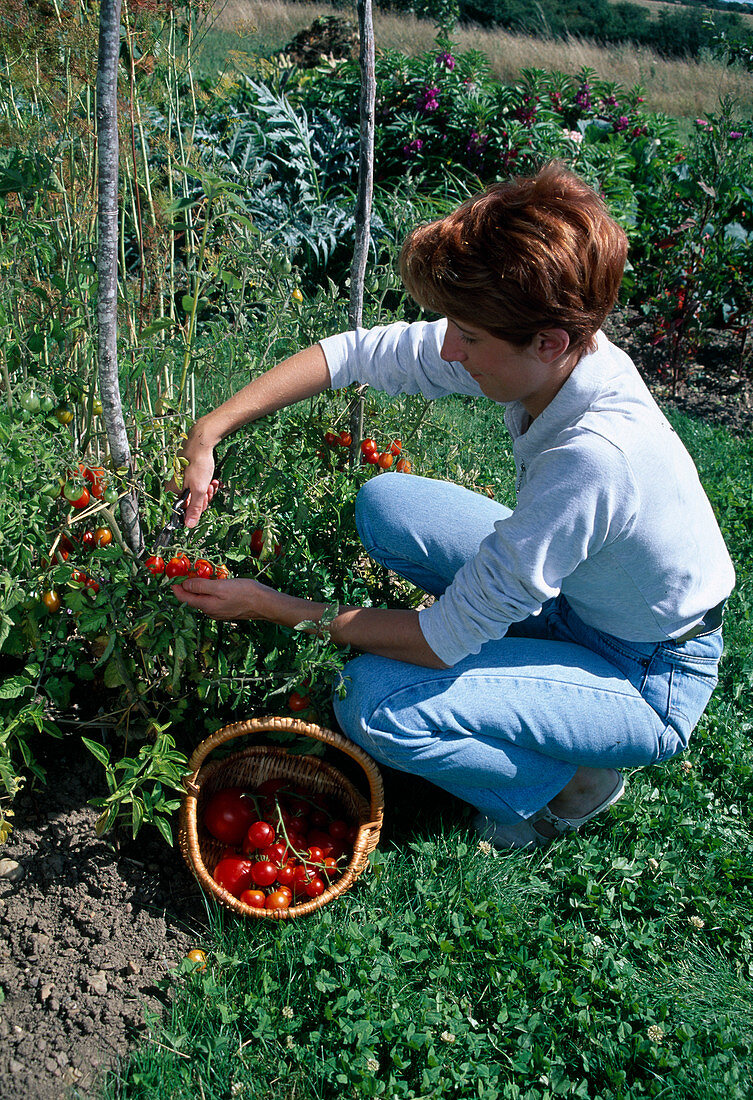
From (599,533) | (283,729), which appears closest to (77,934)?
(283,729)

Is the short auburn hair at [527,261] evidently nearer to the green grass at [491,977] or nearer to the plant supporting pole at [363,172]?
the plant supporting pole at [363,172]

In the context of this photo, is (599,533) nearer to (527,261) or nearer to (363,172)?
(527,261)

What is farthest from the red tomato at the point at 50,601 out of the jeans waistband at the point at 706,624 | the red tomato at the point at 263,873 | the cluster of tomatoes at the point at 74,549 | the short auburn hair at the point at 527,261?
the jeans waistband at the point at 706,624

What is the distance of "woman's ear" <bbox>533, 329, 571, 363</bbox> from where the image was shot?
1.38 meters

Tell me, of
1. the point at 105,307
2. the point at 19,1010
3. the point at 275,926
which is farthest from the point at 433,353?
the point at 19,1010

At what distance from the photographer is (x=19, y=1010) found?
1410mm

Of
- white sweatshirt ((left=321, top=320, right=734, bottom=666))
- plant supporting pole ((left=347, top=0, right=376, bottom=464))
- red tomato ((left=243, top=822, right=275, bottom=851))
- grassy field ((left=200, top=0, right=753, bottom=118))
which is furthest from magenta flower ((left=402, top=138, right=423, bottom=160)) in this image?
grassy field ((left=200, top=0, right=753, bottom=118))

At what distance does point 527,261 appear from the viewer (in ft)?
4.32

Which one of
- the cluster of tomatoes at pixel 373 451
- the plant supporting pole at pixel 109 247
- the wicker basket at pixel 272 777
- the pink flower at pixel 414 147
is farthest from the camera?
the pink flower at pixel 414 147

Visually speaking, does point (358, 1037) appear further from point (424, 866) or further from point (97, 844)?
point (97, 844)

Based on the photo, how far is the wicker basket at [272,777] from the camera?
5.00ft

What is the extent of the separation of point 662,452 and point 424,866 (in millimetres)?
961

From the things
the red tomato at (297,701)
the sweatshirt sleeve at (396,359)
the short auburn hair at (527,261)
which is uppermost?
the short auburn hair at (527,261)

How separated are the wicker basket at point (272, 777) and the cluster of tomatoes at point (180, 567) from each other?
309 mm
